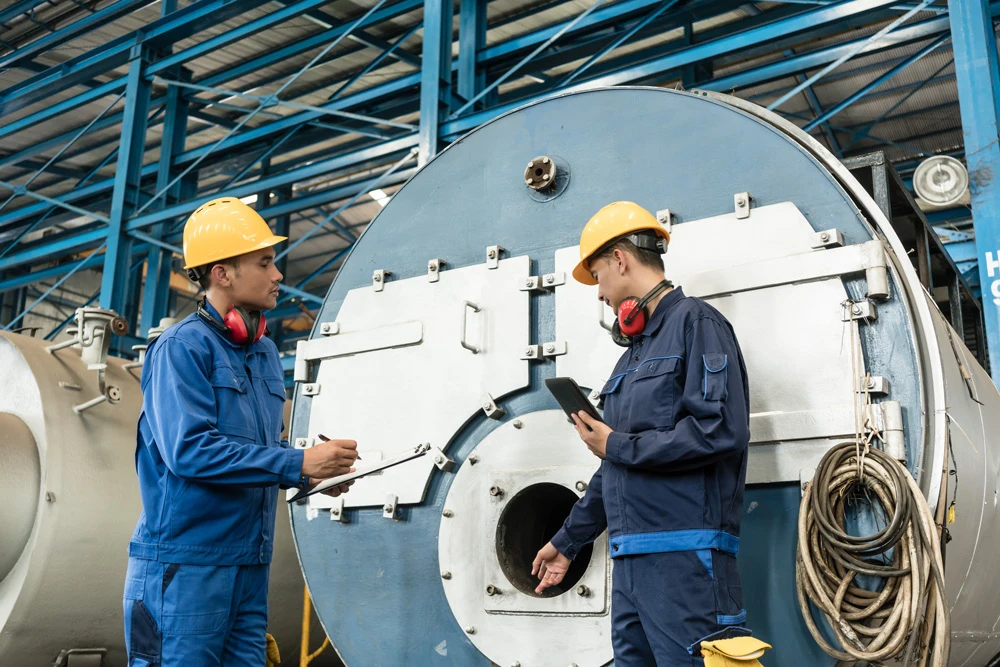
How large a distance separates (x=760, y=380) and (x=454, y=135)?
14.8ft

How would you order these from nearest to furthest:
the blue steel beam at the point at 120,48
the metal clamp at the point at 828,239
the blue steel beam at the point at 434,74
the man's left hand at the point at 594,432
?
the man's left hand at the point at 594,432
the metal clamp at the point at 828,239
the blue steel beam at the point at 434,74
the blue steel beam at the point at 120,48

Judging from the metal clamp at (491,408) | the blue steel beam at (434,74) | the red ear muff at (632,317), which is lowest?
the metal clamp at (491,408)

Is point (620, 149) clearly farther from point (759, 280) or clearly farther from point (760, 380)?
point (760, 380)

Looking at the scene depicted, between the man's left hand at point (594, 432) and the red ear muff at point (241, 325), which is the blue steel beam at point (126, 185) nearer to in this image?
the red ear muff at point (241, 325)

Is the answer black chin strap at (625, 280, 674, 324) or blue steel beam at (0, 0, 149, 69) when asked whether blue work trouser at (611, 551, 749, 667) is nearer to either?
black chin strap at (625, 280, 674, 324)

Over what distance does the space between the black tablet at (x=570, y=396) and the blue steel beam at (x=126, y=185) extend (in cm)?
714

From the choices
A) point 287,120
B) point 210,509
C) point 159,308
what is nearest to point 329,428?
point 210,509

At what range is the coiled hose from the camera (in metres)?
2.12

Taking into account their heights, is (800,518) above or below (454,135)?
below

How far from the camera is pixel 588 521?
2553mm

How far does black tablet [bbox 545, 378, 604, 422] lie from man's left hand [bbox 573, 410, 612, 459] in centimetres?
4

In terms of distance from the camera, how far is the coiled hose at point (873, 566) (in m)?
2.12

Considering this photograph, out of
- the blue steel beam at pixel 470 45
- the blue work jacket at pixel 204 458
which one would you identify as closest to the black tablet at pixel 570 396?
the blue work jacket at pixel 204 458

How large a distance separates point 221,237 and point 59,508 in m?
2.01
